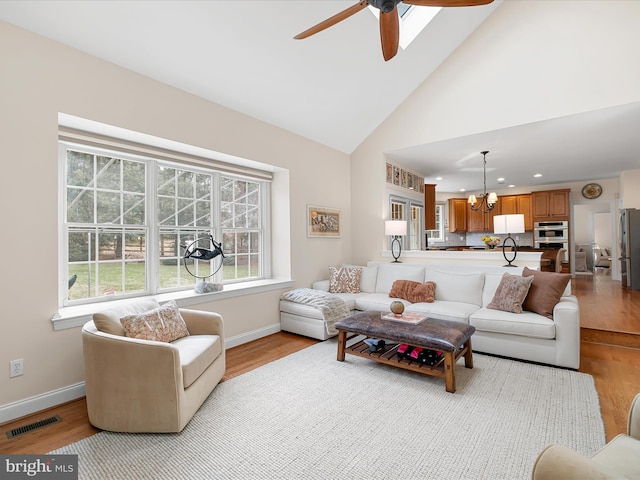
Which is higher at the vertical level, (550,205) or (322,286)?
(550,205)

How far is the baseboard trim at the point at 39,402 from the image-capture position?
88.4 inches

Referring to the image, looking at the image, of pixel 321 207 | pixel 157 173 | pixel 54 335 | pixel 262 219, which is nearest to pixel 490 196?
pixel 321 207

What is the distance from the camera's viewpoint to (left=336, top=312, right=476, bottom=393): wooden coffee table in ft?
8.42

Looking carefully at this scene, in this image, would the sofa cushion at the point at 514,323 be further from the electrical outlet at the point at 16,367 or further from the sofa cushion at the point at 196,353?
the electrical outlet at the point at 16,367

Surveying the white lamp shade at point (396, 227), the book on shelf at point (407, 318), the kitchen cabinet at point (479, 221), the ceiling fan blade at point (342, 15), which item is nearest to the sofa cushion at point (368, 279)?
the white lamp shade at point (396, 227)

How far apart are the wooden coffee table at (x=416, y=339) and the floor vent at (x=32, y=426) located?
228 centimetres

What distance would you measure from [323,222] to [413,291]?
175 centimetres

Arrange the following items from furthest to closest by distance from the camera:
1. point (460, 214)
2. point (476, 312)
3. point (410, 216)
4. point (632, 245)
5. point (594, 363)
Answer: point (460, 214), point (410, 216), point (632, 245), point (476, 312), point (594, 363)

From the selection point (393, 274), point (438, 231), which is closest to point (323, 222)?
point (393, 274)

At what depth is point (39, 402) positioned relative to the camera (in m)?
2.38

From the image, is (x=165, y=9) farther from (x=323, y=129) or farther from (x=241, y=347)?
(x=241, y=347)

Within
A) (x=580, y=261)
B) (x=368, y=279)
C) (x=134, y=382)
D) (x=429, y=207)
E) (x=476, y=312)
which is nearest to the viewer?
(x=134, y=382)

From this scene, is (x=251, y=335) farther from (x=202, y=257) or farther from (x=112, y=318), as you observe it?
(x=112, y=318)

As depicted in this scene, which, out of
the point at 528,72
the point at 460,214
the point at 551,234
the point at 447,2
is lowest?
the point at 551,234
